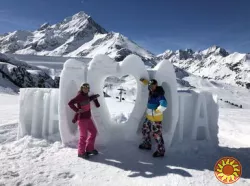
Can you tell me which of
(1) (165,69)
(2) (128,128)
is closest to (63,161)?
(2) (128,128)

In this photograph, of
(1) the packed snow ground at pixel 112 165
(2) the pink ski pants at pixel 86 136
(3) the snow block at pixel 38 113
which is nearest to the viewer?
(1) the packed snow ground at pixel 112 165

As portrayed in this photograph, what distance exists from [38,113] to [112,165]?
3.01 m

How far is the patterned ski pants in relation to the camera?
6047mm

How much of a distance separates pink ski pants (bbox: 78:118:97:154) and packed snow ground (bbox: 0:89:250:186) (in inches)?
10.2

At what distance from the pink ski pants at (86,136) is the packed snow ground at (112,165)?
26cm

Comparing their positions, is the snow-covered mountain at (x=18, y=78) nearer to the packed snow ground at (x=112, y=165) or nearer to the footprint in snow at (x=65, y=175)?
the packed snow ground at (x=112, y=165)

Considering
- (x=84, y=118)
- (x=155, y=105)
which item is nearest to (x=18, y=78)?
(x=84, y=118)

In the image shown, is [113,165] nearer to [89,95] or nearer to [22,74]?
[89,95]

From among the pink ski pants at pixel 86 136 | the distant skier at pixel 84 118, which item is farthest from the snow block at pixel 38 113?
the pink ski pants at pixel 86 136

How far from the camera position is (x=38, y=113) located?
7426mm

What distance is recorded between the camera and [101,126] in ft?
22.1

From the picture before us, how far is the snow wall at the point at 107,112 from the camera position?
21.8 feet

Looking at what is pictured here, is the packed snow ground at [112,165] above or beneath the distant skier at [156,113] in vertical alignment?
beneath

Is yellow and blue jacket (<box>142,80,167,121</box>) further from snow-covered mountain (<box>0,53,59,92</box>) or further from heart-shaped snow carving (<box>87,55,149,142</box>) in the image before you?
snow-covered mountain (<box>0,53,59,92</box>)
